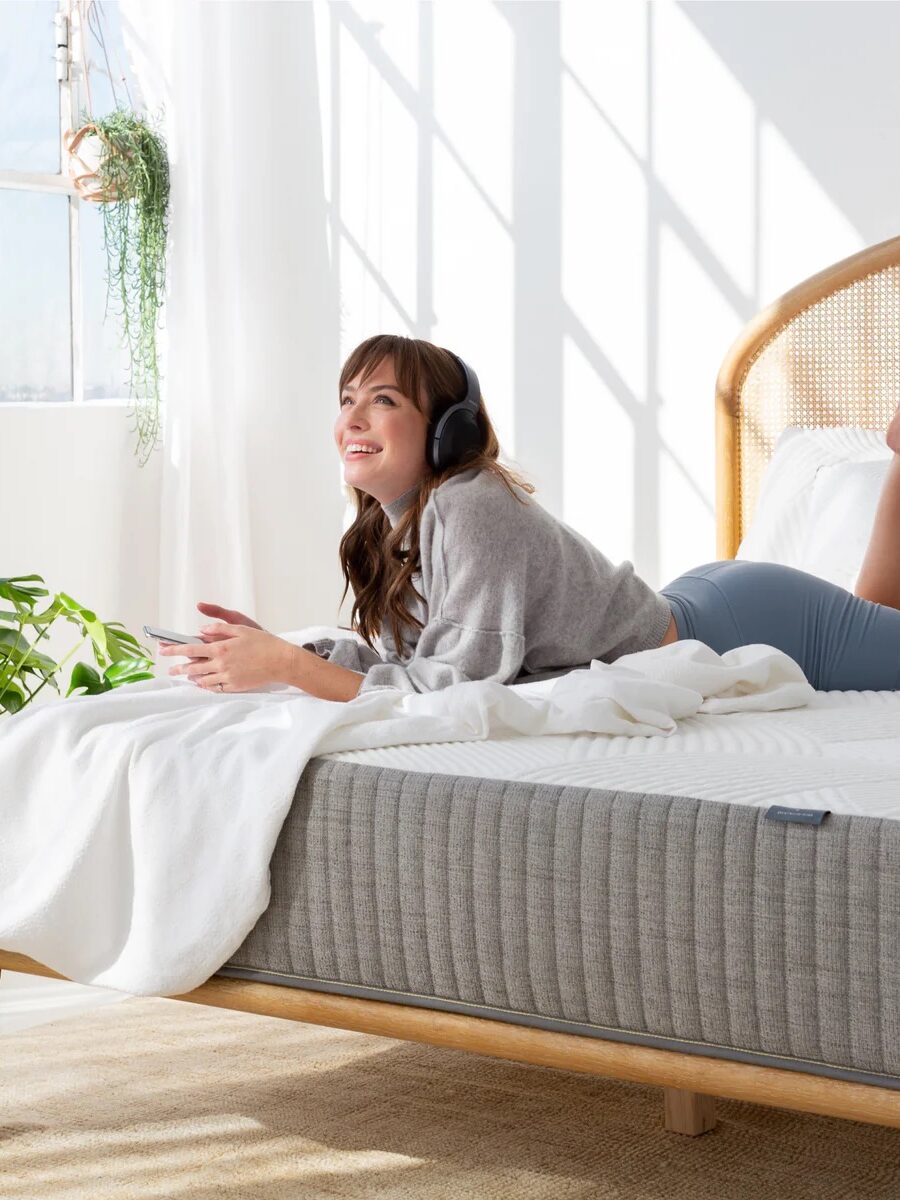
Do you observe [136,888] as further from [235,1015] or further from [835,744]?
[235,1015]

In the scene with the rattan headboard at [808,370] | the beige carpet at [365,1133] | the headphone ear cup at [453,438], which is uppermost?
the rattan headboard at [808,370]

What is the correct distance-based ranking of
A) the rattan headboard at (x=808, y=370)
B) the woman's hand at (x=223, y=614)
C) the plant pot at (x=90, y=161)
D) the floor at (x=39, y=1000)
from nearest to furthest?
the woman's hand at (x=223, y=614), the floor at (x=39, y=1000), the rattan headboard at (x=808, y=370), the plant pot at (x=90, y=161)

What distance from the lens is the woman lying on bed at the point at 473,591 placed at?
1.86 m

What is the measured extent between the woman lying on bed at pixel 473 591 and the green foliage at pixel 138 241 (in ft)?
5.48

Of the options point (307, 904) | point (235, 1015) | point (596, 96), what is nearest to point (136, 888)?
point (307, 904)

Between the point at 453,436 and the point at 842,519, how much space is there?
3.17ft

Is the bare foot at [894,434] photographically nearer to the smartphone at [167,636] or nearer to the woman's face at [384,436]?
the woman's face at [384,436]

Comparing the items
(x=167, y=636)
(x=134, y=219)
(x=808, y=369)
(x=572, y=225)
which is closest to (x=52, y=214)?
(x=134, y=219)

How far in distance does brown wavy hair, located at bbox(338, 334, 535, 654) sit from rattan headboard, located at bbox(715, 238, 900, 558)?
48.3 inches

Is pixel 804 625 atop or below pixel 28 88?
below

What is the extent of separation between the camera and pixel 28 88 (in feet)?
12.0

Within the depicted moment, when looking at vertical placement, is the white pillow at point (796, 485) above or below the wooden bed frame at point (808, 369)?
below

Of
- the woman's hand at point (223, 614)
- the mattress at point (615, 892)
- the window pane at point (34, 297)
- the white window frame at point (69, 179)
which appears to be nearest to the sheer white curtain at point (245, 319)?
the white window frame at point (69, 179)

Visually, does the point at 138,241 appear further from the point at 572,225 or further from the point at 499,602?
the point at 499,602
